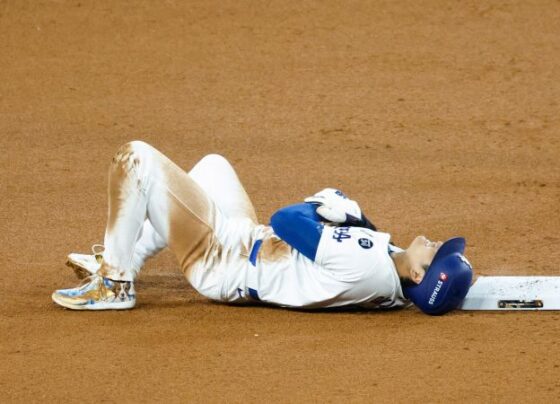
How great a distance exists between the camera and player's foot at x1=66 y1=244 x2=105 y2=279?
593 centimetres

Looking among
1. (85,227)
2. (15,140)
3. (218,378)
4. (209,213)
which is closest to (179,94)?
(15,140)

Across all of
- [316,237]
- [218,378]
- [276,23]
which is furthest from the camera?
[276,23]

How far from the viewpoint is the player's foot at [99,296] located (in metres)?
5.70

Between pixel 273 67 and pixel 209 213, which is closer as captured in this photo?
pixel 209 213

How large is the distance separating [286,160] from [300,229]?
2.63 m

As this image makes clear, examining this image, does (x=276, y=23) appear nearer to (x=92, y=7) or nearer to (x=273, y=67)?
(x=273, y=67)

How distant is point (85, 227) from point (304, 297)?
1.90 metres

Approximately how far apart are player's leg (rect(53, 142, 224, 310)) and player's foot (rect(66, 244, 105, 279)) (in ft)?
0.62

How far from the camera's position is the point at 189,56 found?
9531 mm

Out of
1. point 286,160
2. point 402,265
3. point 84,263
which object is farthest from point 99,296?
point 286,160

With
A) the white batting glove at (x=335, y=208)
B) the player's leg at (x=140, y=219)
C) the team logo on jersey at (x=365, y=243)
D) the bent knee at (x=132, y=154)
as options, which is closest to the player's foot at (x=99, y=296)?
the player's leg at (x=140, y=219)

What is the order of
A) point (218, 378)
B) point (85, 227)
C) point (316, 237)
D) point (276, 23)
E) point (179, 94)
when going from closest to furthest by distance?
point (218, 378) < point (316, 237) < point (85, 227) < point (179, 94) < point (276, 23)

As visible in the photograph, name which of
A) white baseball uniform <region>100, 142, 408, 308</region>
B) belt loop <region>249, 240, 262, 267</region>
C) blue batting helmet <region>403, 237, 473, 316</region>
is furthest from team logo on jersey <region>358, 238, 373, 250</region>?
belt loop <region>249, 240, 262, 267</region>

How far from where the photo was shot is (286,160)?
8062mm
